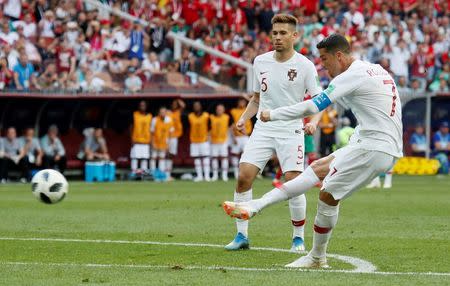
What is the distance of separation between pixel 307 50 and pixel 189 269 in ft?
72.8

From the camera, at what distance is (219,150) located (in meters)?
30.5

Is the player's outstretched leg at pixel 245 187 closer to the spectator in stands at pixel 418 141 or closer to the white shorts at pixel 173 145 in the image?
the white shorts at pixel 173 145

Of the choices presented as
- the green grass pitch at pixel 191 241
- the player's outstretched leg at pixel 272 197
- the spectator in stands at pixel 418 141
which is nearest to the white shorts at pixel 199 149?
the spectator in stands at pixel 418 141

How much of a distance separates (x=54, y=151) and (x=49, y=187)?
611 inches

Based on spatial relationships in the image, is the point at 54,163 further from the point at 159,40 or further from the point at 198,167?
the point at 159,40

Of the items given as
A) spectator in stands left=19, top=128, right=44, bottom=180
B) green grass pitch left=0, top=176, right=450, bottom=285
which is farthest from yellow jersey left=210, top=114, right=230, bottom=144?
green grass pitch left=0, top=176, right=450, bottom=285

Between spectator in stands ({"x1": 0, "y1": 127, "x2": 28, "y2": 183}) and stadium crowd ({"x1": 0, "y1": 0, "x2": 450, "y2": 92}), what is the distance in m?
1.24

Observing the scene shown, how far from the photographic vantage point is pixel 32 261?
1051 cm

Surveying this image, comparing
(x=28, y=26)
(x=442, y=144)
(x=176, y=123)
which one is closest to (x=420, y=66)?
(x=442, y=144)

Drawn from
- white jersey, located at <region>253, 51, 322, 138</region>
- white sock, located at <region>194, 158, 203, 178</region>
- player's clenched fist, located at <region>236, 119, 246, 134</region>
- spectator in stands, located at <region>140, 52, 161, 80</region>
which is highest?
spectator in stands, located at <region>140, 52, 161, 80</region>

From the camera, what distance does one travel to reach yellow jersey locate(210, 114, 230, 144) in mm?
30250

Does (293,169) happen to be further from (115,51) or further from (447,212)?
(115,51)

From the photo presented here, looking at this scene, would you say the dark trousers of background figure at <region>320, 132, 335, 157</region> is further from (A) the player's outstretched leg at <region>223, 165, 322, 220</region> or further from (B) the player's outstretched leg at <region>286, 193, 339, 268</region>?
(B) the player's outstretched leg at <region>286, 193, 339, 268</region>

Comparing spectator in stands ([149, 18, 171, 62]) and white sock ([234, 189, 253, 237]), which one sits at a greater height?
spectator in stands ([149, 18, 171, 62])
